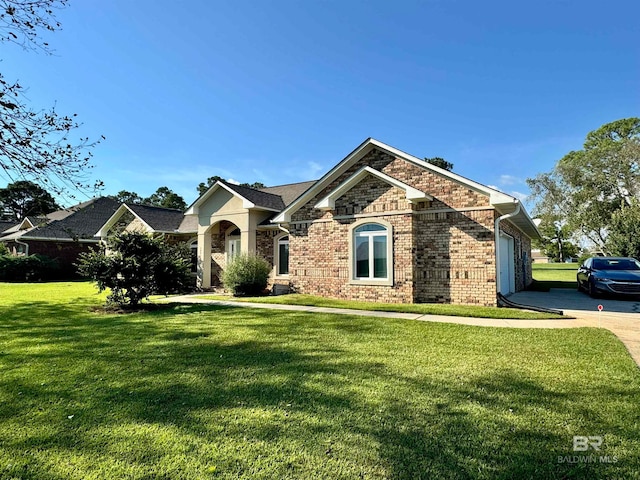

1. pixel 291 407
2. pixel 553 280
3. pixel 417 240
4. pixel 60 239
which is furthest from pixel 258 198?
pixel 553 280

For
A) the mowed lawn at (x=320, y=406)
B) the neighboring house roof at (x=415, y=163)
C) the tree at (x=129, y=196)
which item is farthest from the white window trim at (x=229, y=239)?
the tree at (x=129, y=196)

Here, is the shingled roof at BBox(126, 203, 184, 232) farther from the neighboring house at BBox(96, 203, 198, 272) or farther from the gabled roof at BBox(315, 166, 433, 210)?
the gabled roof at BBox(315, 166, 433, 210)

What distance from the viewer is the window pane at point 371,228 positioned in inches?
490

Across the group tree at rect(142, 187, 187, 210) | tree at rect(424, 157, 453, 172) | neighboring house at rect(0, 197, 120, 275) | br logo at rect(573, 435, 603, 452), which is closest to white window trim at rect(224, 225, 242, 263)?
neighboring house at rect(0, 197, 120, 275)

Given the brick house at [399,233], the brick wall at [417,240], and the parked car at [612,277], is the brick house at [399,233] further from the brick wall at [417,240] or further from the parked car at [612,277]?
the parked car at [612,277]

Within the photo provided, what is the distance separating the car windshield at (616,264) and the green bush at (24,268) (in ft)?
109

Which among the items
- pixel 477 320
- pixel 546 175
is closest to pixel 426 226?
pixel 477 320

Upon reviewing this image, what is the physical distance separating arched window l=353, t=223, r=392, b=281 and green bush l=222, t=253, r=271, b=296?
174 inches

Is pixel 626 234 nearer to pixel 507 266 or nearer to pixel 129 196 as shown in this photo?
A: pixel 507 266

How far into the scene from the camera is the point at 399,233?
11875 mm

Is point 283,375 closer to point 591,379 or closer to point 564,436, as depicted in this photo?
point 564,436

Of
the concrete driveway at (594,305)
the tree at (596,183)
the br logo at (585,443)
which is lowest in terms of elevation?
the br logo at (585,443)

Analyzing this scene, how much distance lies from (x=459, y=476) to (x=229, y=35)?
12693mm

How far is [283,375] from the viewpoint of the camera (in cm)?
484
